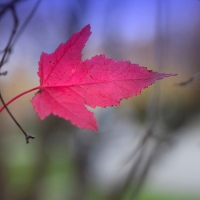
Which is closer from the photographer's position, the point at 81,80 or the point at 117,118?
the point at 81,80

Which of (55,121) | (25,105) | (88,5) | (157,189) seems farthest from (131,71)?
(157,189)

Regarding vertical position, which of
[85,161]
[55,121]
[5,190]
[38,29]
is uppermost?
[38,29]

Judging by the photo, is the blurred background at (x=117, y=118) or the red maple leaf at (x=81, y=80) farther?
the blurred background at (x=117, y=118)

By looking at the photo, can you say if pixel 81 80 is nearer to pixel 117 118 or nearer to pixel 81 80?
pixel 81 80

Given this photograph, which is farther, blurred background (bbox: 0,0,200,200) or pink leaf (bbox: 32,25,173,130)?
blurred background (bbox: 0,0,200,200)

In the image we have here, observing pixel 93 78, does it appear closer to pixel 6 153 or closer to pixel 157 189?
pixel 6 153

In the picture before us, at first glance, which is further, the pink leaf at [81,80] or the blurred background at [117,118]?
the blurred background at [117,118]

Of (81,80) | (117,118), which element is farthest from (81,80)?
(117,118)

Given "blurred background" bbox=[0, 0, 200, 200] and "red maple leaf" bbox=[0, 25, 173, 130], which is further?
"blurred background" bbox=[0, 0, 200, 200]
